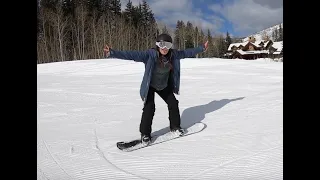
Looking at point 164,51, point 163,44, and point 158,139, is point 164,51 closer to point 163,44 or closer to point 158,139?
point 163,44

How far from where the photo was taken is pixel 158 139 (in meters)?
4.35

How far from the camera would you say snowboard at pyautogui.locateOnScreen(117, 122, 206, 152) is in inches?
156

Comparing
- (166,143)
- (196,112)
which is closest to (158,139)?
(166,143)

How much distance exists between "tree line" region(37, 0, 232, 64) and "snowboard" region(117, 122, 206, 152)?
37.2 meters

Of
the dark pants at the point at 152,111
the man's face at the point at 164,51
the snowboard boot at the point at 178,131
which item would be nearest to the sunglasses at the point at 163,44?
the man's face at the point at 164,51

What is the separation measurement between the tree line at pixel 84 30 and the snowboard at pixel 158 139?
3724 cm

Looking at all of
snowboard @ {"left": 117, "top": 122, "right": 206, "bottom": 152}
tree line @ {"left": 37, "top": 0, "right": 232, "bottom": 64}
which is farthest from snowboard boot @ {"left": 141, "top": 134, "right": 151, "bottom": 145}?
tree line @ {"left": 37, "top": 0, "right": 232, "bottom": 64}

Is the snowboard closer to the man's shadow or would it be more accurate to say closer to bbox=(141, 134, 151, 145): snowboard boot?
bbox=(141, 134, 151, 145): snowboard boot

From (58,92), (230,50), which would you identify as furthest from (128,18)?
(58,92)

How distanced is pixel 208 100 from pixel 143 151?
407 centimetres

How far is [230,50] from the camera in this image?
70.2m

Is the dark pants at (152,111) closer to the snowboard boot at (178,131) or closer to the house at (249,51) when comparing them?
the snowboard boot at (178,131)

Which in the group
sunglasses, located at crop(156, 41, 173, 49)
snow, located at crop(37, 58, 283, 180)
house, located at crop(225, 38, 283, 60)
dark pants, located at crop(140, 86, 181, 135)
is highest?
house, located at crop(225, 38, 283, 60)
